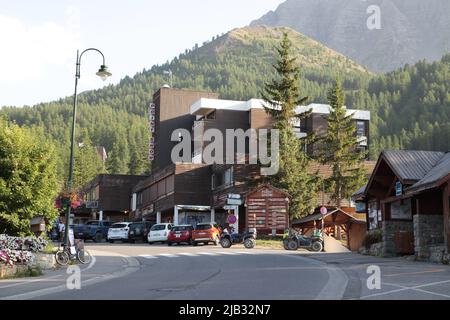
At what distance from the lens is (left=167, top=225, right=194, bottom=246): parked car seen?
41.8 metres

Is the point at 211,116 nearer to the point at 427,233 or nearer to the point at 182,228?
the point at 182,228

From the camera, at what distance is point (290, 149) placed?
5072 cm

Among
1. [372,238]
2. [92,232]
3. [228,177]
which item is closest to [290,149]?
[228,177]

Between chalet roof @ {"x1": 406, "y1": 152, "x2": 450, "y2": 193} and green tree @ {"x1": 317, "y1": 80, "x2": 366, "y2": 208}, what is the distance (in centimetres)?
3204

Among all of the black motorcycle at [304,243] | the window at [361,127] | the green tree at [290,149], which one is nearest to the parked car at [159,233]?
the green tree at [290,149]

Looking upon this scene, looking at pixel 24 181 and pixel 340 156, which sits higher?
pixel 340 156

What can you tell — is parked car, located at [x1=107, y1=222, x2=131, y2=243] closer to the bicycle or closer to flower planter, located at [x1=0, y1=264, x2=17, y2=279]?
the bicycle

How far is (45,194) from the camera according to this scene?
27.8m

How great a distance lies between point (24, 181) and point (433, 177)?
1736 centimetres

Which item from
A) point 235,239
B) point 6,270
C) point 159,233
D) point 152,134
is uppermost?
point 152,134

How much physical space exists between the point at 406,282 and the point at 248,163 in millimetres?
39419

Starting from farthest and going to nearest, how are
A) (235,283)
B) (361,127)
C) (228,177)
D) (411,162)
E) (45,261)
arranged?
(361,127) → (228,177) → (411,162) → (45,261) → (235,283)

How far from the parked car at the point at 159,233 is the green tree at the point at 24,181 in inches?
639

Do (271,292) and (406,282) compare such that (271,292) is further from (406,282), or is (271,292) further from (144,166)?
(144,166)
